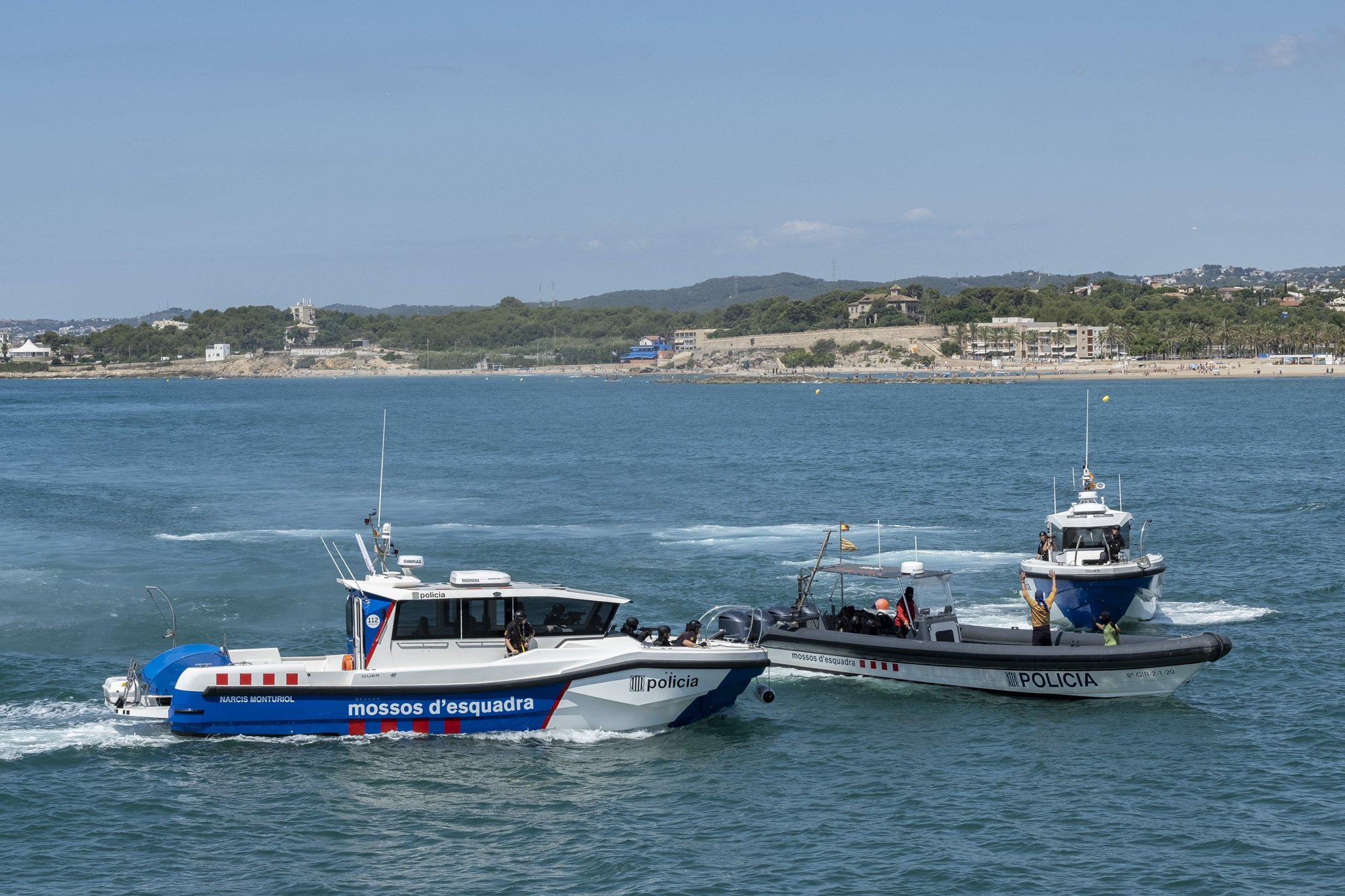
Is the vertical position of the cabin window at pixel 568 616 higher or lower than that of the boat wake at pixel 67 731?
higher

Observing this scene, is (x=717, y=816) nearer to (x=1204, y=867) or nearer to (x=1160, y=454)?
(x=1204, y=867)

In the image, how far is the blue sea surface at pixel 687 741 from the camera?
18906mm

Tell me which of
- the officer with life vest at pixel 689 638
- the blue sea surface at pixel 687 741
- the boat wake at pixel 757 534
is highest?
the officer with life vest at pixel 689 638

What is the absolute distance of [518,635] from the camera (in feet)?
77.5

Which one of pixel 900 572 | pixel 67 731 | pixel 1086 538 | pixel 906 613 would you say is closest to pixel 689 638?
pixel 900 572

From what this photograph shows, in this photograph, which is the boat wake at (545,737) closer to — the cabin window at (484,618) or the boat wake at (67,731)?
the cabin window at (484,618)

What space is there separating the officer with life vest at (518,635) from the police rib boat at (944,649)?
3770 mm

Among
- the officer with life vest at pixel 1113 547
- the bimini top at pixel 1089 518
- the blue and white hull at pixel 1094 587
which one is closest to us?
the blue and white hull at pixel 1094 587

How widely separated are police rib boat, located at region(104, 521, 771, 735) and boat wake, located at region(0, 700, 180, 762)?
0.47m

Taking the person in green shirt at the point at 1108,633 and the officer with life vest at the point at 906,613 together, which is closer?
the person in green shirt at the point at 1108,633

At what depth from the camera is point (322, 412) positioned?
162875 mm

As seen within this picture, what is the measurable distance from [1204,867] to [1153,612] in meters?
15.5

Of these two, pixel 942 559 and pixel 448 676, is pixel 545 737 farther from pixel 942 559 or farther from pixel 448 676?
pixel 942 559

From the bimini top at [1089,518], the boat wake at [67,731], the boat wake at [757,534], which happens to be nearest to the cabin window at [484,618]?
the boat wake at [67,731]
